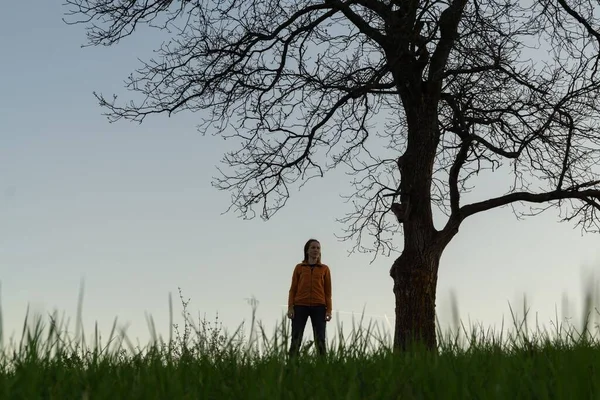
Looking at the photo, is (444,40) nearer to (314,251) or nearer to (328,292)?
(314,251)

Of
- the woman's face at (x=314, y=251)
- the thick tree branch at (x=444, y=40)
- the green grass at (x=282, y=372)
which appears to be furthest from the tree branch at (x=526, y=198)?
the green grass at (x=282, y=372)

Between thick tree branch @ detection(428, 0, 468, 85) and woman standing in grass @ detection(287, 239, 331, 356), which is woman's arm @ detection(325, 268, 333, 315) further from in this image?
thick tree branch @ detection(428, 0, 468, 85)

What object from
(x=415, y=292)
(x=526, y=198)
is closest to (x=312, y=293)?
(x=415, y=292)

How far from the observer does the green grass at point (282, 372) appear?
2.57 metres

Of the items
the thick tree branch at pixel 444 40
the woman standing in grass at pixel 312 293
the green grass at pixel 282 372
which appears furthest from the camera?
the woman standing in grass at pixel 312 293

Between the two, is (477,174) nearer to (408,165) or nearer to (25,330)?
(408,165)

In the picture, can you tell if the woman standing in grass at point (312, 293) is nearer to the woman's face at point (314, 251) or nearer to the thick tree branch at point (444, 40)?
the woman's face at point (314, 251)

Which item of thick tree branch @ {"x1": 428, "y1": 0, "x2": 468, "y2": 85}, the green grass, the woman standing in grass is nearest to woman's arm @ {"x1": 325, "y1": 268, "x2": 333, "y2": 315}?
the woman standing in grass

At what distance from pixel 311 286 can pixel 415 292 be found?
220cm

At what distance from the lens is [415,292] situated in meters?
12.0

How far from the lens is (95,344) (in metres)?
3.20

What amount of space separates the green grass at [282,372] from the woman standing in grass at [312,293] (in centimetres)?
663

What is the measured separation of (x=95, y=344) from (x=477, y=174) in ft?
34.1

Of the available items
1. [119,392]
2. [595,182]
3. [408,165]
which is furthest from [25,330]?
[595,182]
